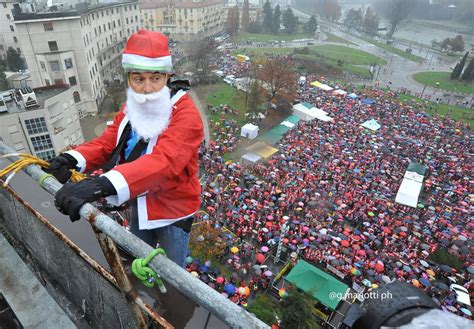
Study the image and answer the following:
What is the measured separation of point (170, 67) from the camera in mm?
2918

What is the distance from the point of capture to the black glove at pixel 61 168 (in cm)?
278

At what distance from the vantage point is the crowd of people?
14.8m

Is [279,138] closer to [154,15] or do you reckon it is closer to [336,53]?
[336,53]

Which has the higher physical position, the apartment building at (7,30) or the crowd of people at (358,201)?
the apartment building at (7,30)

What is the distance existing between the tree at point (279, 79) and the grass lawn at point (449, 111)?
1748cm

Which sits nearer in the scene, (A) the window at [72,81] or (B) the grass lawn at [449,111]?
(A) the window at [72,81]

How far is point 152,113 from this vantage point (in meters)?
2.92

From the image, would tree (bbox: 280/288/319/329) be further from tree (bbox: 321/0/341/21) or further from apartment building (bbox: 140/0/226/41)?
tree (bbox: 321/0/341/21)

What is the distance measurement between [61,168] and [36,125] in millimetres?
21602

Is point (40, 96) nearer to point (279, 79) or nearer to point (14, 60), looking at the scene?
point (279, 79)

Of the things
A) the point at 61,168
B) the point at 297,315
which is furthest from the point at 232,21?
the point at 61,168

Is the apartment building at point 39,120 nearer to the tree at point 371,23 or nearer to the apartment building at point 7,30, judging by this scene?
the apartment building at point 7,30

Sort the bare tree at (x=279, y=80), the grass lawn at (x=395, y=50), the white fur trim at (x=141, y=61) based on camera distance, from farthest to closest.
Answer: the grass lawn at (x=395, y=50)
the bare tree at (x=279, y=80)
the white fur trim at (x=141, y=61)

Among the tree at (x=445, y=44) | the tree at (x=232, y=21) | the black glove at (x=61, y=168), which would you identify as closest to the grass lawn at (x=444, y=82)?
the tree at (x=445, y=44)
